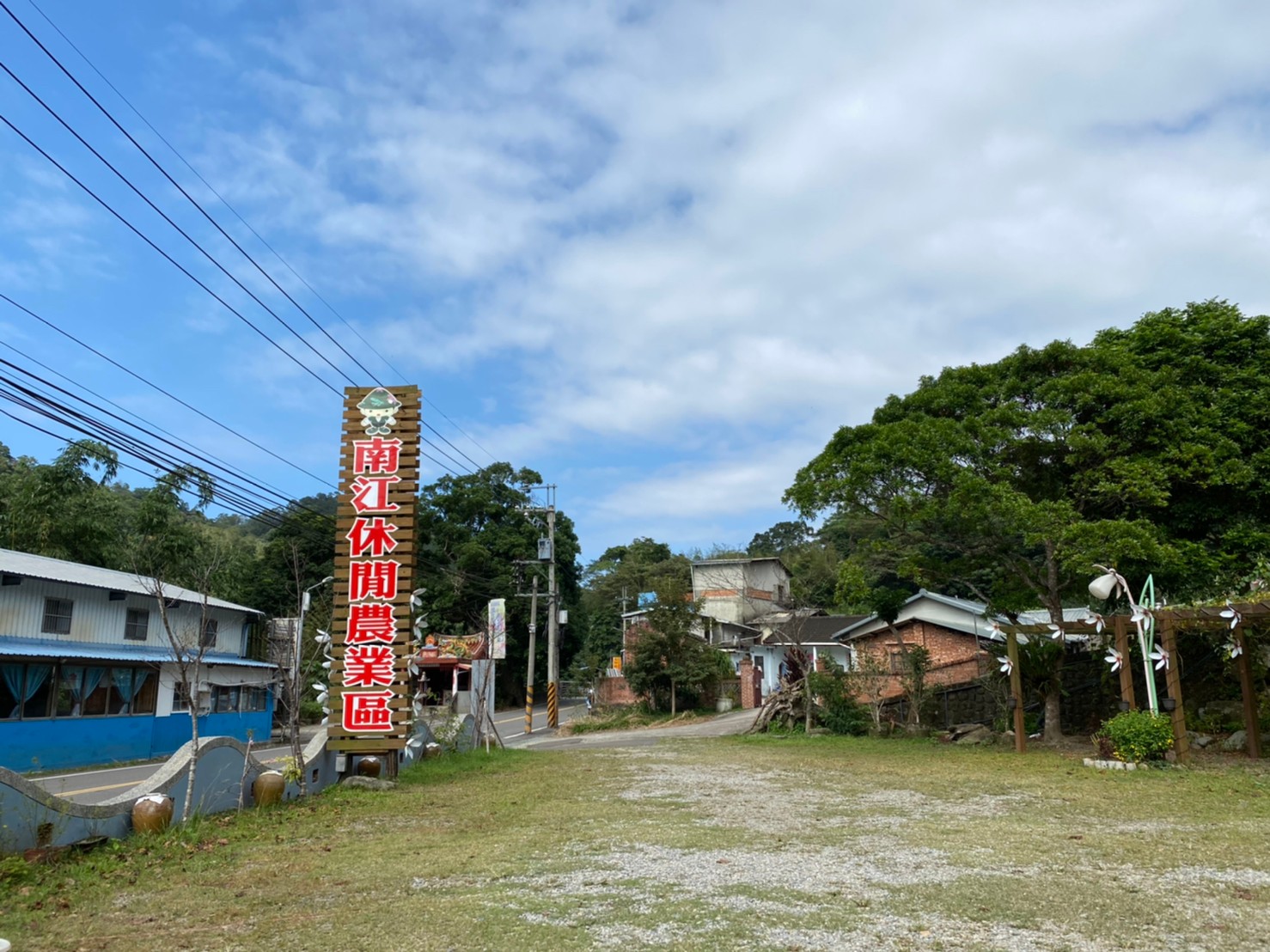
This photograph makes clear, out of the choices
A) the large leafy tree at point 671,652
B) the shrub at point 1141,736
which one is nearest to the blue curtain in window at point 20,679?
the large leafy tree at point 671,652

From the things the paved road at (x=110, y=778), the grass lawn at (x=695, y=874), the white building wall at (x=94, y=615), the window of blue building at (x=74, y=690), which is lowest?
the paved road at (x=110, y=778)

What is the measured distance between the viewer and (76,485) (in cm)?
2991

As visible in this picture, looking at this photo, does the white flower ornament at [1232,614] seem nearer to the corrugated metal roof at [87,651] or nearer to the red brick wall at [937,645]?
the red brick wall at [937,645]

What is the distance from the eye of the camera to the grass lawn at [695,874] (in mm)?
4902

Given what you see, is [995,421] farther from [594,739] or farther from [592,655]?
[592,655]

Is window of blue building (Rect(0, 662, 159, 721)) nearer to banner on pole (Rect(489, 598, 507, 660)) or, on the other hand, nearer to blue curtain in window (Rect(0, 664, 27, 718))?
blue curtain in window (Rect(0, 664, 27, 718))

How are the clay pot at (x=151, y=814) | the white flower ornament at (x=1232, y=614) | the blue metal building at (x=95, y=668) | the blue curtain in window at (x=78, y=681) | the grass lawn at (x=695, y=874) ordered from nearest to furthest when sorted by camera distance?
the grass lawn at (x=695, y=874) < the clay pot at (x=151, y=814) < the white flower ornament at (x=1232, y=614) < the blue metal building at (x=95, y=668) < the blue curtain in window at (x=78, y=681)

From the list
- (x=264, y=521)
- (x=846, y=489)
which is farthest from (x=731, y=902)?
(x=264, y=521)

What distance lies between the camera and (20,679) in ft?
59.3

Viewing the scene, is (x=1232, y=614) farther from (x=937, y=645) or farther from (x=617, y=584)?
(x=617, y=584)

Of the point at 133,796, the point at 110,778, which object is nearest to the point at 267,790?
the point at 133,796

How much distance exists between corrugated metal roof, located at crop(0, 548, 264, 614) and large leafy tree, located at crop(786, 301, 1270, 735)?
47.6 feet

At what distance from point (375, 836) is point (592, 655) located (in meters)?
37.2

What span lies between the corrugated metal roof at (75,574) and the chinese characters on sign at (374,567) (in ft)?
22.2
